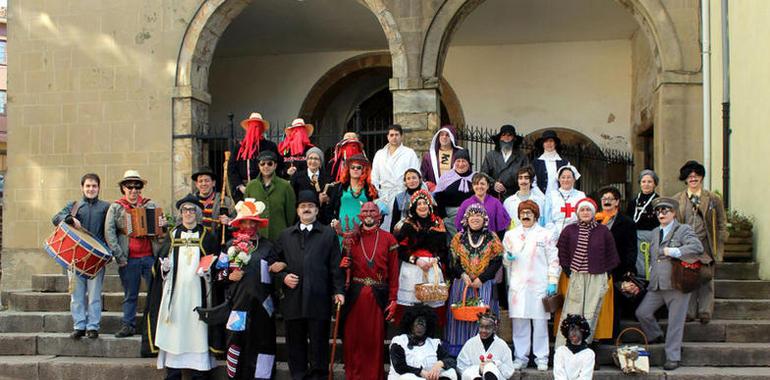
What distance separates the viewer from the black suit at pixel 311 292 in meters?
6.14

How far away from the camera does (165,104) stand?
33.6ft

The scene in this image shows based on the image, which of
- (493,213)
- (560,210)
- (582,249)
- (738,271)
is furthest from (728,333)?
(493,213)

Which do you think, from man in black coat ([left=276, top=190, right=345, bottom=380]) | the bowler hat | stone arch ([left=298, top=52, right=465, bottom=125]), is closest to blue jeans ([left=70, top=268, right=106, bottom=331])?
man in black coat ([left=276, top=190, right=345, bottom=380])

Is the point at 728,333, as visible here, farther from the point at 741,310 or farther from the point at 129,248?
the point at 129,248

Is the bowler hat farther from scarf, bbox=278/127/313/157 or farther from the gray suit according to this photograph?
scarf, bbox=278/127/313/157

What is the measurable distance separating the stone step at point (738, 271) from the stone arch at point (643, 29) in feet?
8.74

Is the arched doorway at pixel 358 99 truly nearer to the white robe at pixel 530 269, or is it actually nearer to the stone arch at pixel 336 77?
the stone arch at pixel 336 77

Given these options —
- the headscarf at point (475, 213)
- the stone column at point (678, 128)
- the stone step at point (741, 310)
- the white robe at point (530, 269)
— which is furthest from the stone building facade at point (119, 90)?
the stone step at point (741, 310)

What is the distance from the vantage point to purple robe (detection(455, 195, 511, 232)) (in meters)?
6.74

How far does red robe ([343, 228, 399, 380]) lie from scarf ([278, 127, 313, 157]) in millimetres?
1821

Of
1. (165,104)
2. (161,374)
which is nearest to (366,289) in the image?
(161,374)

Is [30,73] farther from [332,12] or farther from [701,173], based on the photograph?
[701,173]

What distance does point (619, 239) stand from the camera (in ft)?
21.2

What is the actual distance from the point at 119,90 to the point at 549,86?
6962mm
